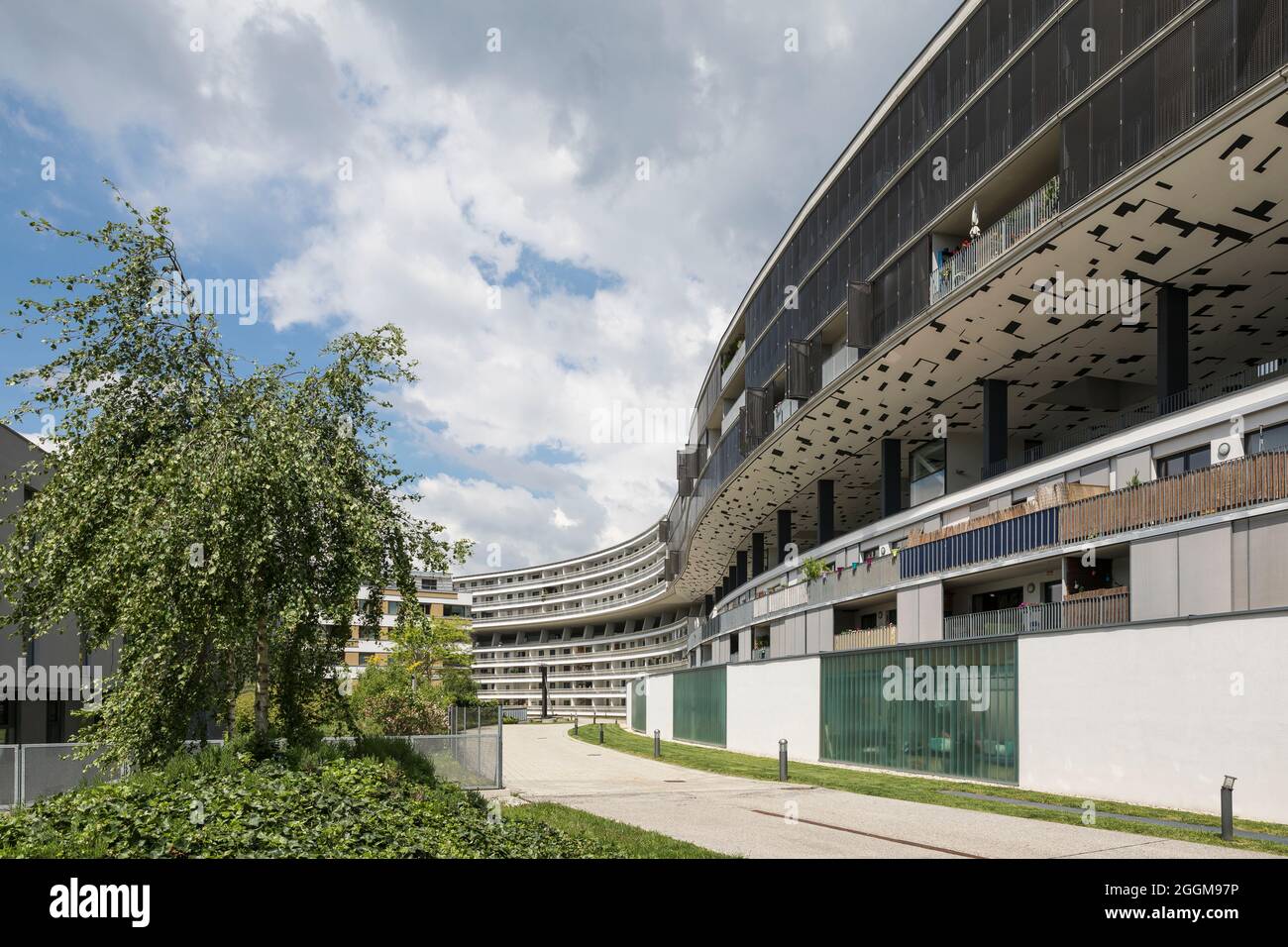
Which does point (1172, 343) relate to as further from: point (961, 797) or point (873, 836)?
point (873, 836)

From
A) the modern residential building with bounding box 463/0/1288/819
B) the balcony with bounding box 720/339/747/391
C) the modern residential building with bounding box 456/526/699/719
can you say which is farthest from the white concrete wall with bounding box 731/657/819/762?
the modern residential building with bounding box 456/526/699/719

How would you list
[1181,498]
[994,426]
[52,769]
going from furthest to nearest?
1. [994,426]
2. [1181,498]
3. [52,769]

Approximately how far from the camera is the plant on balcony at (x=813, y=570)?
36.5m

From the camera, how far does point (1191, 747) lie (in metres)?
17.0

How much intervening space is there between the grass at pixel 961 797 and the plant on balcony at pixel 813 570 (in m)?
6.94

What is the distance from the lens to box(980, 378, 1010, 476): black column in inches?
1120

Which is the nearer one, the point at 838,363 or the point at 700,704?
the point at 838,363

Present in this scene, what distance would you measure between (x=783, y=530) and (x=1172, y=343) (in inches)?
1063

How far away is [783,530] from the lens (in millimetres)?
48469

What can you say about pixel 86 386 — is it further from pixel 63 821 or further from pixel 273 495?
pixel 63 821

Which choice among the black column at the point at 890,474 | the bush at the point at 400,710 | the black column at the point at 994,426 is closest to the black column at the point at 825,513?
the black column at the point at 890,474

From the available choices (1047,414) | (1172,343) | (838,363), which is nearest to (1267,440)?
(1172,343)

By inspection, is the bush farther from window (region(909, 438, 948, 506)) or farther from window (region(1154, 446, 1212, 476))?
window (region(1154, 446, 1212, 476))
